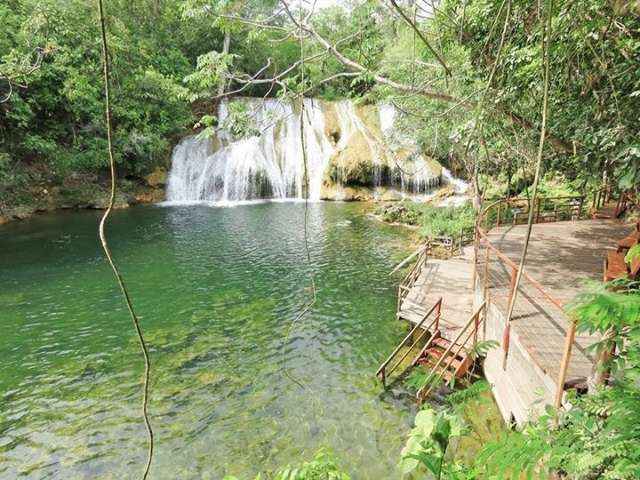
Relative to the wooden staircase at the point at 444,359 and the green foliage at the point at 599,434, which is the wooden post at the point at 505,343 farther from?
the green foliage at the point at 599,434

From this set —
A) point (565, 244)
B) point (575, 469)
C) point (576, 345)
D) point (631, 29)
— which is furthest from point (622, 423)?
point (565, 244)

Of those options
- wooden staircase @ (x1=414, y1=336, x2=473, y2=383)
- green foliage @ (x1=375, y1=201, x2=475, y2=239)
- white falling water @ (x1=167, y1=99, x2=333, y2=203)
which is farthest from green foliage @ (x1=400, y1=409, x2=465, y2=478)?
white falling water @ (x1=167, y1=99, x2=333, y2=203)

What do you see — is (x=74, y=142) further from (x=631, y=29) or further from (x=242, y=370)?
(x=631, y=29)

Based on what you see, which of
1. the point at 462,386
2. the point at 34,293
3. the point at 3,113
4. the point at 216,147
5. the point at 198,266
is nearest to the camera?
the point at 462,386

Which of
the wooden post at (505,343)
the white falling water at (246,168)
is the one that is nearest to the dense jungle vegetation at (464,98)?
the wooden post at (505,343)

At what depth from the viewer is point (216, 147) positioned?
29.4 metres

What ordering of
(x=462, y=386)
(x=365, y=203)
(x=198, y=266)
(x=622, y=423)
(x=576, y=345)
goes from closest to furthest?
(x=622, y=423) < (x=576, y=345) < (x=462, y=386) < (x=198, y=266) < (x=365, y=203)

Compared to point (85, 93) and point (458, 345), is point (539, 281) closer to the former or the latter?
point (458, 345)

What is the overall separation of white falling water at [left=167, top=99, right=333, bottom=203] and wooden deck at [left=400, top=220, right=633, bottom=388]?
17.9 metres

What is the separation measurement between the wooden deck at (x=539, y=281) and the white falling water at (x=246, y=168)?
58.9 feet

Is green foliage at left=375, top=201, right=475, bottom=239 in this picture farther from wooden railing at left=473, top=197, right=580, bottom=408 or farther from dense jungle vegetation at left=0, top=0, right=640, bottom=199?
wooden railing at left=473, top=197, right=580, bottom=408

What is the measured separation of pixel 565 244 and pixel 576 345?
6.91 metres

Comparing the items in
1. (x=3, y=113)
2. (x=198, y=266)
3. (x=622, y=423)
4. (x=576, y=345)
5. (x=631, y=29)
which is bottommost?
(x=198, y=266)

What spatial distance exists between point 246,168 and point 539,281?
77.3ft
